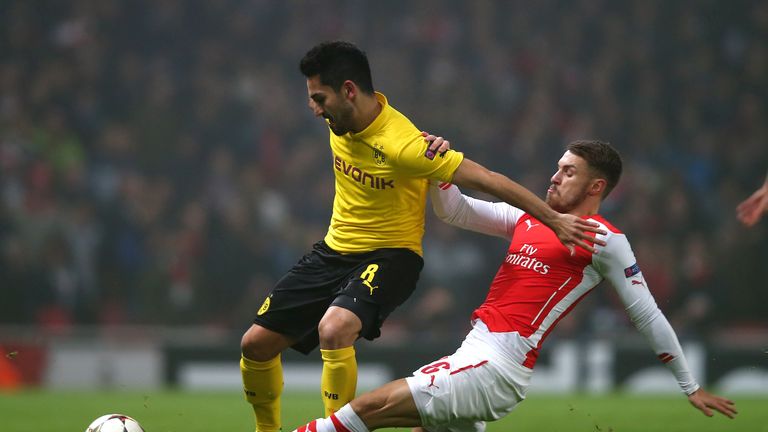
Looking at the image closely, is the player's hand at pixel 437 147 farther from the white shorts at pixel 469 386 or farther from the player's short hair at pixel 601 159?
the white shorts at pixel 469 386

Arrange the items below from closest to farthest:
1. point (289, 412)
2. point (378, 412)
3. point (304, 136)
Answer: point (378, 412)
point (289, 412)
point (304, 136)

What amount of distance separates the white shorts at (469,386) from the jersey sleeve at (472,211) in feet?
2.56

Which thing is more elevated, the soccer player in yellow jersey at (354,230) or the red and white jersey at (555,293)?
the soccer player in yellow jersey at (354,230)

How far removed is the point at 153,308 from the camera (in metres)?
12.1

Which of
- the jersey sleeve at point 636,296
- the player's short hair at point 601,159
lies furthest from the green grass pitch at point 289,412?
the player's short hair at point 601,159

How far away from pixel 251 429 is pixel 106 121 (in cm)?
767

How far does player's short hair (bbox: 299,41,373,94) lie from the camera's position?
5.23 meters

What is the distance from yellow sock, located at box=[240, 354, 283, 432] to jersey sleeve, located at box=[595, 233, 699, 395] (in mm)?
1815

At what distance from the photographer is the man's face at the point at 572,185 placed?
5152 mm

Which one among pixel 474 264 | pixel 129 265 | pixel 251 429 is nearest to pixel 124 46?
pixel 129 265

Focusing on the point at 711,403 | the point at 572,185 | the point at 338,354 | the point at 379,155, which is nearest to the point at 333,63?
the point at 379,155

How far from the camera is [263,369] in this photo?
5.61 m

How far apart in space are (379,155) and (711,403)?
6.30ft

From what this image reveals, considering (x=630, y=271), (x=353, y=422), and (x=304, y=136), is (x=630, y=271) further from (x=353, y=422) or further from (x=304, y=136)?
(x=304, y=136)
